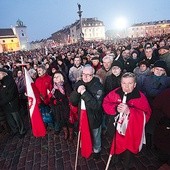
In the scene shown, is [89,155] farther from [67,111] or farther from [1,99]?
[1,99]

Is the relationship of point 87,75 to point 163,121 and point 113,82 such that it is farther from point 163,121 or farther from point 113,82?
point 163,121

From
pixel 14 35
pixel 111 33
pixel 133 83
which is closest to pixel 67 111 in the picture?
pixel 133 83

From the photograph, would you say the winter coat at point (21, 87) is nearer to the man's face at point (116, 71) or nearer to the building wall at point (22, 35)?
the man's face at point (116, 71)

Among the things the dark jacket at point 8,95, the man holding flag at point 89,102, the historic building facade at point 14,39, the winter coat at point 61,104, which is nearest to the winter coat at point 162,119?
the man holding flag at point 89,102

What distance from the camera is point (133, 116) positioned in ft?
11.8

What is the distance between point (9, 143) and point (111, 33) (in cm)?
11832

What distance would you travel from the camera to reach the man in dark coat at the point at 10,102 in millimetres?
5766

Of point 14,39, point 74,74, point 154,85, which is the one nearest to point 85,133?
point 154,85

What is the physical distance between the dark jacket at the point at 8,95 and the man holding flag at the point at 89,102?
2483 millimetres

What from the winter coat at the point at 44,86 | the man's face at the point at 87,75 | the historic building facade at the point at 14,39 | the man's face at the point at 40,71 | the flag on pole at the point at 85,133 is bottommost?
the flag on pole at the point at 85,133

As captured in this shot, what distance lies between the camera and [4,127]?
6574 mm

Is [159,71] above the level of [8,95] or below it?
above

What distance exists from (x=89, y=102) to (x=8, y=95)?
296cm

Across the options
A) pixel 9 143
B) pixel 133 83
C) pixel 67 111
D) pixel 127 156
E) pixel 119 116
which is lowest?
pixel 9 143
